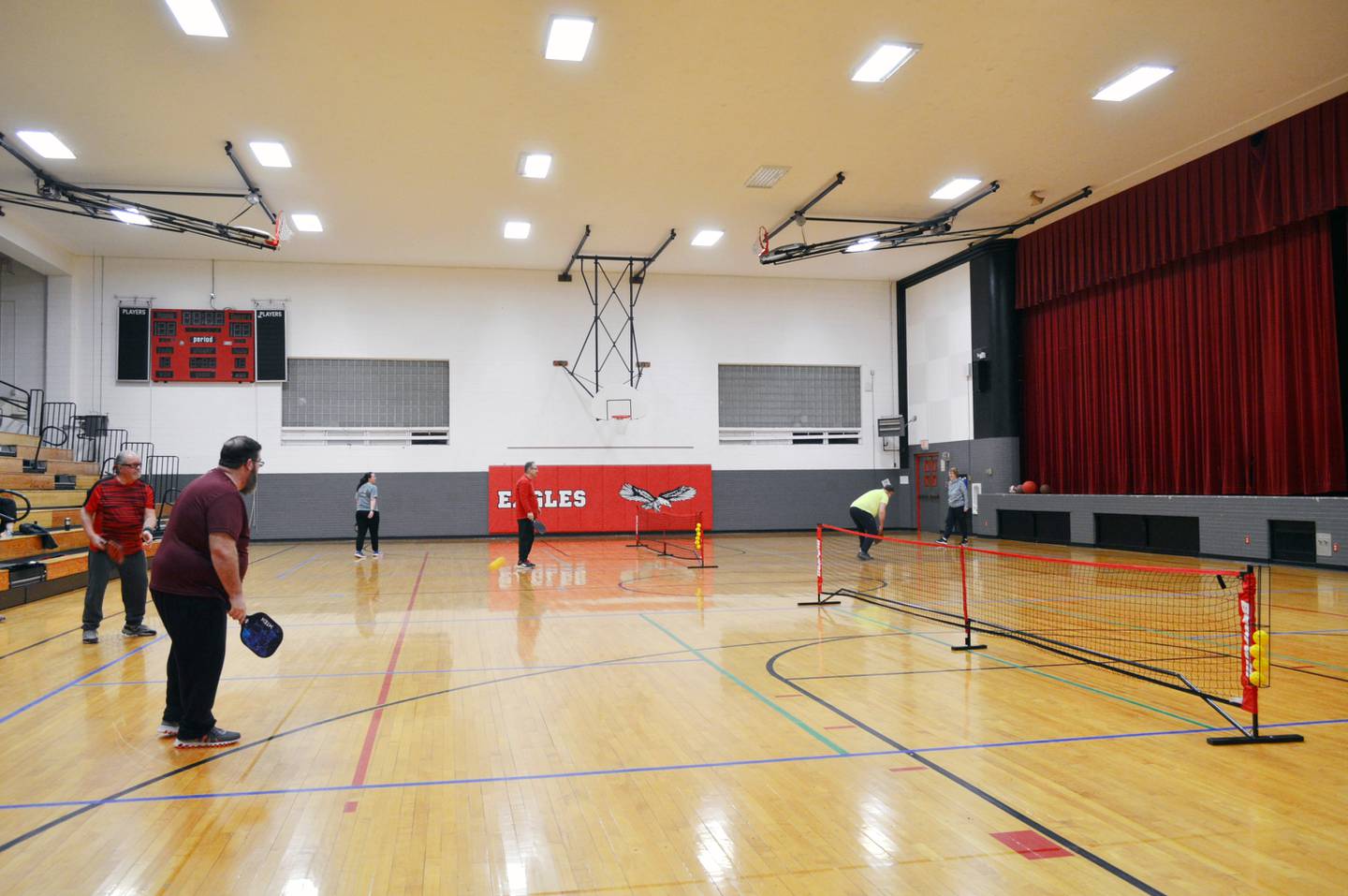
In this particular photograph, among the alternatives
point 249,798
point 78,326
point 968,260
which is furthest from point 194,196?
point 968,260

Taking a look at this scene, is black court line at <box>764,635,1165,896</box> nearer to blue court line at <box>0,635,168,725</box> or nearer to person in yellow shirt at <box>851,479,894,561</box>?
blue court line at <box>0,635,168,725</box>

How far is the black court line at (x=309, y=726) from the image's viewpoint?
12.4ft

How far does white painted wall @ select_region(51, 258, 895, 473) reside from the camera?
20438mm

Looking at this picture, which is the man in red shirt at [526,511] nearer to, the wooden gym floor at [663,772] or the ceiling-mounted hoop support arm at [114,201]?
the wooden gym floor at [663,772]

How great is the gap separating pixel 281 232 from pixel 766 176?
9.90m

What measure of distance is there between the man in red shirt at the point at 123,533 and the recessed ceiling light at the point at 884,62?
9.70 m

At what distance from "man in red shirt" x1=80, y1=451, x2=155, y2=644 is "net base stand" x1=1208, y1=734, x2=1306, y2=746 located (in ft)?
26.9

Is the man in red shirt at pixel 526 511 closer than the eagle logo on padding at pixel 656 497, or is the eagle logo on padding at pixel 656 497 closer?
the man in red shirt at pixel 526 511

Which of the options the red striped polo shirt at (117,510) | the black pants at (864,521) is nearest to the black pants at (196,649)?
the red striped polo shirt at (117,510)

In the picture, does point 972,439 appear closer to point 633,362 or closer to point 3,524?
point 633,362

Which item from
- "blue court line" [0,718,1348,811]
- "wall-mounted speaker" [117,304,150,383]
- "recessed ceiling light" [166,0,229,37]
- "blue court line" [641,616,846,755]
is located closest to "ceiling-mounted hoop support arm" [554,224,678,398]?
"wall-mounted speaker" [117,304,150,383]

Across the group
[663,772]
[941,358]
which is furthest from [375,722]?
[941,358]

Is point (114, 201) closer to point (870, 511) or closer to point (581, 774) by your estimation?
point (870, 511)

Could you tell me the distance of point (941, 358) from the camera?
22.2 metres
